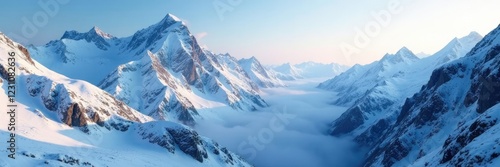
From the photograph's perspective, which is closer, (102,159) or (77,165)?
(77,165)

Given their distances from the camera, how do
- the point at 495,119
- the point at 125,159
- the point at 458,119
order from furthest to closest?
the point at 458,119 < the point at 125,159 < the point at 495,119

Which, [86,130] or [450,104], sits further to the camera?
[450,104]

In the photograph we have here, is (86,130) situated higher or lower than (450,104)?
higher

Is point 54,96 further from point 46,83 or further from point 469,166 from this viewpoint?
point 469,166

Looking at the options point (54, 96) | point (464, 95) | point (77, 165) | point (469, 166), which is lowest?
point (469, 166)

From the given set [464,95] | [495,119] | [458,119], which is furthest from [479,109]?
[495,119]

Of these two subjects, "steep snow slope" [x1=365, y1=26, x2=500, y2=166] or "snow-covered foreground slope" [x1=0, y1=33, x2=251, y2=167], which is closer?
"snow-covered foreground slope" [x1=0, y1=33, x2=251, y2=167]

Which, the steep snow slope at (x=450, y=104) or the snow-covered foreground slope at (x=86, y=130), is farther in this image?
the steep snow slope at (x=450, y=104)

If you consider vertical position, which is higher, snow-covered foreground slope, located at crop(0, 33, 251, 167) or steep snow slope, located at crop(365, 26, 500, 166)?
snow-covered foreground slope, located at crop(0, 33, 251, 167)
